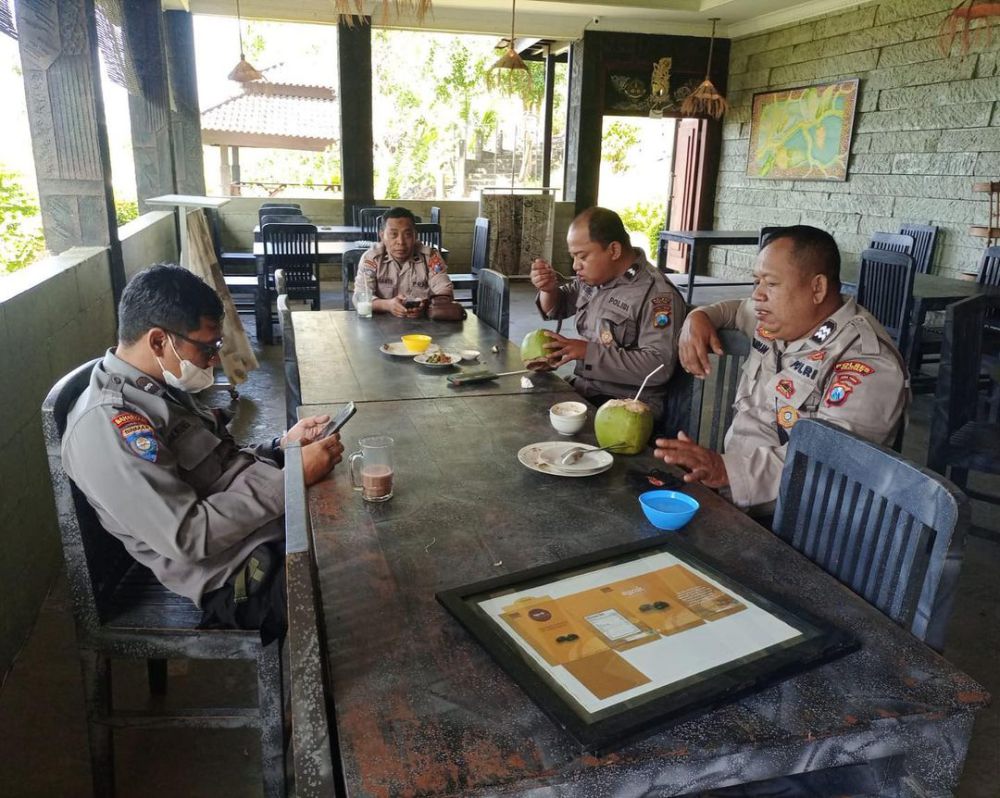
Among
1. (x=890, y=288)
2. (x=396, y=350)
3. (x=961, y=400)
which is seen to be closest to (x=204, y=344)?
(x=396, y=350)

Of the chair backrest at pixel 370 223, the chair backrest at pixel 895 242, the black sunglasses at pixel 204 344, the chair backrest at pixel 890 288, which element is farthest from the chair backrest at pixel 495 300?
the chair backrest at pixel 370 223

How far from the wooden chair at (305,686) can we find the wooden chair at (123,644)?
649 millimetres

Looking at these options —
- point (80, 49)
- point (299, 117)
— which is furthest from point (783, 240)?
point (299, 117)

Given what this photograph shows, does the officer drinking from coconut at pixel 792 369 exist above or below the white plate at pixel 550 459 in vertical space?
above

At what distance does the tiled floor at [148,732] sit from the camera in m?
1.62

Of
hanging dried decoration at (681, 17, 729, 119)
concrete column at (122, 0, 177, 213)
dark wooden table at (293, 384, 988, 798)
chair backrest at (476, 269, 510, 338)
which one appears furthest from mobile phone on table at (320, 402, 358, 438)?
hanging dried decoration at (681, 17, 729, 119)

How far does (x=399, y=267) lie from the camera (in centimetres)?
378

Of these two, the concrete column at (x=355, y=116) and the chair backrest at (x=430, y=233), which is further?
the concrete column at (x=355, y=116)

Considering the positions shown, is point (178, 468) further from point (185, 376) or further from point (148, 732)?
point (148, 732)

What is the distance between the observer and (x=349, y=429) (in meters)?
1.83

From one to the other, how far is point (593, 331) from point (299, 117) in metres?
10.0

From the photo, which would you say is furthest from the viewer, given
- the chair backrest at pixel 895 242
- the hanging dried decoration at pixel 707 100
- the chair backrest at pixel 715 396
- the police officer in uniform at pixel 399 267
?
the hanging dried decoration at pixel 707 100

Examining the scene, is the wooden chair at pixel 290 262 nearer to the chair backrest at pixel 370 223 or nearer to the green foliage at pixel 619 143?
the chair backrest at pixel 370 223

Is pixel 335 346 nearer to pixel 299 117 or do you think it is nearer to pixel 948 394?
pixel 948 394
